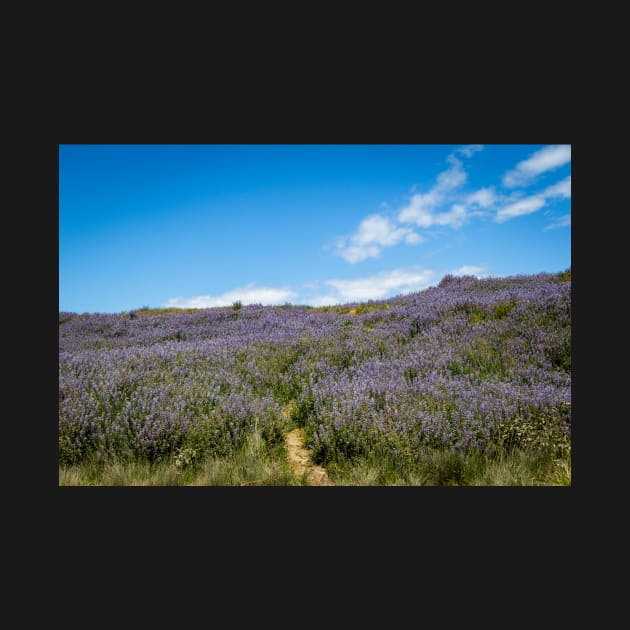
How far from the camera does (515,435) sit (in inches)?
164

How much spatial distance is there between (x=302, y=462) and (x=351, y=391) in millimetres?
1205

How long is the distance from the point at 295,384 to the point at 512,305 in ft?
16.4

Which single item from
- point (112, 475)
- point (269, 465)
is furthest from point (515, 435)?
point (112, 475)

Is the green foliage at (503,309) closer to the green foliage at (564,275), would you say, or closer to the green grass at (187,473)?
the green foliage at (564,275)

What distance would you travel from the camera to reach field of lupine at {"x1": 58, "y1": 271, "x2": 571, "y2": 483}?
4.11 metres

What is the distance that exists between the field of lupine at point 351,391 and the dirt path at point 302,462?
107mm

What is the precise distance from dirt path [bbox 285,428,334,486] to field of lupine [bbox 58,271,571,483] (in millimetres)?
107

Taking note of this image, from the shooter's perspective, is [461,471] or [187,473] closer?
[461,471]

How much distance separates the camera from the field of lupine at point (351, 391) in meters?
4.11

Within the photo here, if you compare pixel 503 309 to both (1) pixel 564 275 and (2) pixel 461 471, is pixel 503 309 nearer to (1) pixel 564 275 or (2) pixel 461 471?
(1) pixel 564 275

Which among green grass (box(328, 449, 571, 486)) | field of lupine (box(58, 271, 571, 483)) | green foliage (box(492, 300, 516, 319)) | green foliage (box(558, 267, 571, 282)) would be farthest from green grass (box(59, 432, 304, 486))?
green foliage (box(558, 267, 571, 282))

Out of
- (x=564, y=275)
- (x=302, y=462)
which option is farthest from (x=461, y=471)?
(x=564, y=275)

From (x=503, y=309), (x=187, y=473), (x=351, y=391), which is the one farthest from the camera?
(x=503, y=309)

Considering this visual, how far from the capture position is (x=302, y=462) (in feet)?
13.9
